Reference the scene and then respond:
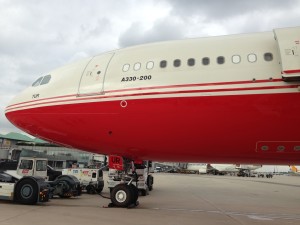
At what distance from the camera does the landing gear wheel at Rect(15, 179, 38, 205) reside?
1267 cm

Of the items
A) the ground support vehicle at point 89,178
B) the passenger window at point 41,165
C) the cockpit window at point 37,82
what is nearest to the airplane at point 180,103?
the cockpit window at point 37,82

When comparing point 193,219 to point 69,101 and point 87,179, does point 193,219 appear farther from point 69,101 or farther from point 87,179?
point 87,179

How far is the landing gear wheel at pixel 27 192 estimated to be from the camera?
41.6ft

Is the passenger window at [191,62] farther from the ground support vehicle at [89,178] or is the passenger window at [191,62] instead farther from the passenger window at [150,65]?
the ground support vehicle at [89,178]

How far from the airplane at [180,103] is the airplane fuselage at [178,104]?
0.03 m

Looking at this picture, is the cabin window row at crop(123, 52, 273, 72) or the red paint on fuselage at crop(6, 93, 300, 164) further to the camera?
the cabin window row at crop(123, 52, 273, 72)

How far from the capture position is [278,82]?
8266 millimetres

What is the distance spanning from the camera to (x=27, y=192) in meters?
12.8

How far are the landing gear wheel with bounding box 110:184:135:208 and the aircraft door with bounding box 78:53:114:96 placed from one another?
11.6ft

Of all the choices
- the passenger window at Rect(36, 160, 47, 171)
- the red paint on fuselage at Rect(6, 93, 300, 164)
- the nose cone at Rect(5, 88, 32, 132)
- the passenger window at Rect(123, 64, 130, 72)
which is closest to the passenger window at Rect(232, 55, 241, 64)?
the red paint on fuselage at Rect(6, 93, 300, 164)

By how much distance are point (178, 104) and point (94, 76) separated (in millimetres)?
3357

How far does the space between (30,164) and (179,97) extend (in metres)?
10.4

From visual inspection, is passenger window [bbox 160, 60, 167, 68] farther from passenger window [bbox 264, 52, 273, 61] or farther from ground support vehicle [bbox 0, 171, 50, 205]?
ground support vehicle [bbox 0, 171, 50, 205]

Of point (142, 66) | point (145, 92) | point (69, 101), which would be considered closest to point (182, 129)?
point (145, 92)
